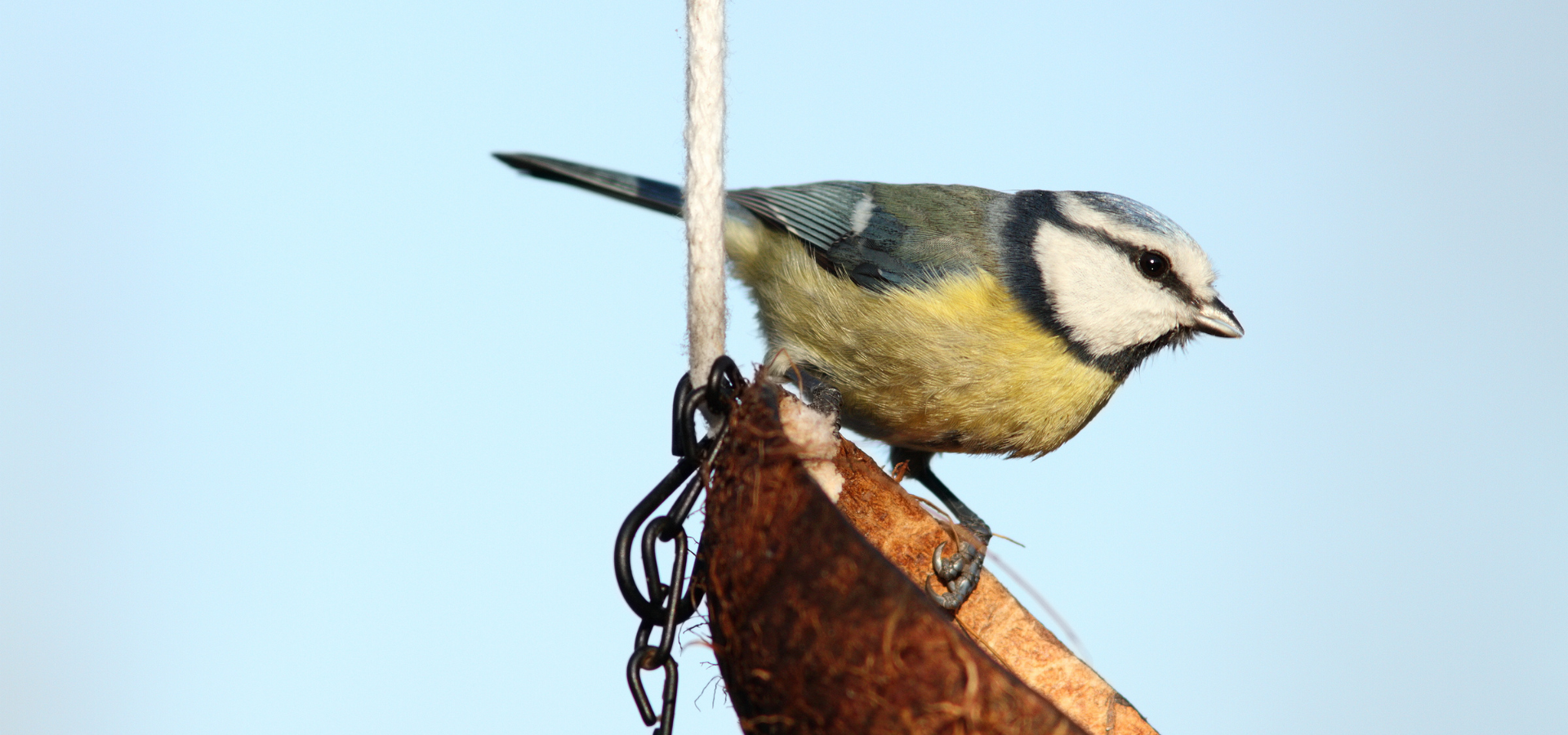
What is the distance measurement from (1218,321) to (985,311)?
0.37 metres

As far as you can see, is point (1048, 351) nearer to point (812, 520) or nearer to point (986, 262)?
point (986, 262)

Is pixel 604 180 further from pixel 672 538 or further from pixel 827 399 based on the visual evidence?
pixel 672 538

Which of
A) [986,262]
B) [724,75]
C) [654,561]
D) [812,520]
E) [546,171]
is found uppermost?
[986,262]

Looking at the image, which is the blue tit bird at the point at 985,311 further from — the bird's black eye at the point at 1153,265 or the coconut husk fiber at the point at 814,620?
the coconut husk fiber at the point at 814,620

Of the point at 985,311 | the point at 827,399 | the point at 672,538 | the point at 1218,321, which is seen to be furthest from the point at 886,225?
the point at 672,538

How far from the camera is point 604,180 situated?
2129 millimetres

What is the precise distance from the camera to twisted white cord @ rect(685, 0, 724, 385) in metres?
1.11

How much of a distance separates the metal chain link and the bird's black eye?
2.98 feet

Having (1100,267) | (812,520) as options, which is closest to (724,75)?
(812,520)

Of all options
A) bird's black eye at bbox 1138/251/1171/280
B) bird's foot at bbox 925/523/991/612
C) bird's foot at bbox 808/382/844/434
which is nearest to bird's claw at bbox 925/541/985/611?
bird's foot at bbox 925/523/991/612

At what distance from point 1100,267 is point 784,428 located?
2.81ft

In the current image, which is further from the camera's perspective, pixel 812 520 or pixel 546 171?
pixel 546 171

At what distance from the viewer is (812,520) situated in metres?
0.94

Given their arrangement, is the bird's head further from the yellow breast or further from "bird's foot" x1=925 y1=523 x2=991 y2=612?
"bird's foot" x1=925 y1=523 x2=991 y2=612
